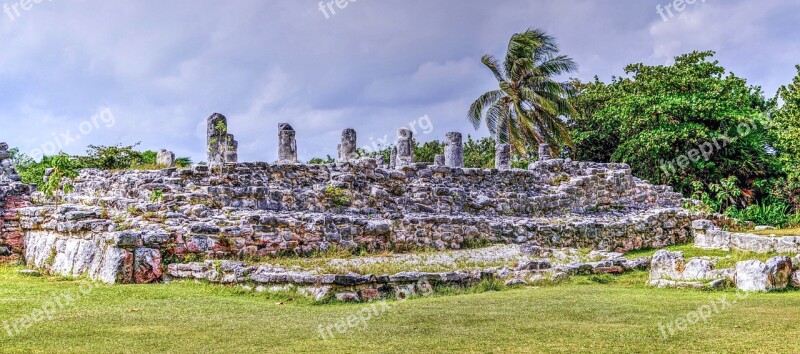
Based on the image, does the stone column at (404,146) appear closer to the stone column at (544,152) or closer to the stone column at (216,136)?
the stone column at (216,136)

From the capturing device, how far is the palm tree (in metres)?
32.3

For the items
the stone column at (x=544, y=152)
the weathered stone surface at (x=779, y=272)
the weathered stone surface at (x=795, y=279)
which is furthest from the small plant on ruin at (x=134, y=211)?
the stone column at (x=544, y=152)

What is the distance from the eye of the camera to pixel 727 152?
3092cm

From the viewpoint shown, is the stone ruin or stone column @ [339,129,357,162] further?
stone column @ [339,129,357,162]

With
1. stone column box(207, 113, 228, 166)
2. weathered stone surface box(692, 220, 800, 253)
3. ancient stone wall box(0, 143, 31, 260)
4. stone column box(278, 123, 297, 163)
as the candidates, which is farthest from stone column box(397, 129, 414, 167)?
ancient stone wall box(0, 143, 31, 260)

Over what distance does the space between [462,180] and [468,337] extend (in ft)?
44.1

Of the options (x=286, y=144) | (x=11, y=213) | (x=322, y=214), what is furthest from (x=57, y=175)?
(x=322, y=214)

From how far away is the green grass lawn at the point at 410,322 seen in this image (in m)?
7.17

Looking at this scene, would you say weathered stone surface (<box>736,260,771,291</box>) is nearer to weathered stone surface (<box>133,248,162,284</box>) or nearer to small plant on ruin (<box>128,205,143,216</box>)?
weathered stone surface (<box>133,248,162,284</box>)

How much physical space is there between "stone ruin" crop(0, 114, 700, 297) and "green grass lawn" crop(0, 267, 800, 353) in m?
0.83

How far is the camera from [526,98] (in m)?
32.5

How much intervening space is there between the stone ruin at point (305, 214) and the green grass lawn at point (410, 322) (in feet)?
2.73

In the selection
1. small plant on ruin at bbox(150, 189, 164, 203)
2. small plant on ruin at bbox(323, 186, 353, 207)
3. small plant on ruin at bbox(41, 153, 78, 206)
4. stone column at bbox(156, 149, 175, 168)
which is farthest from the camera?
stone column at bbox(156, 149, 175, 168)

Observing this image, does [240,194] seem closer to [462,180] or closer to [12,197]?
[12,197]
